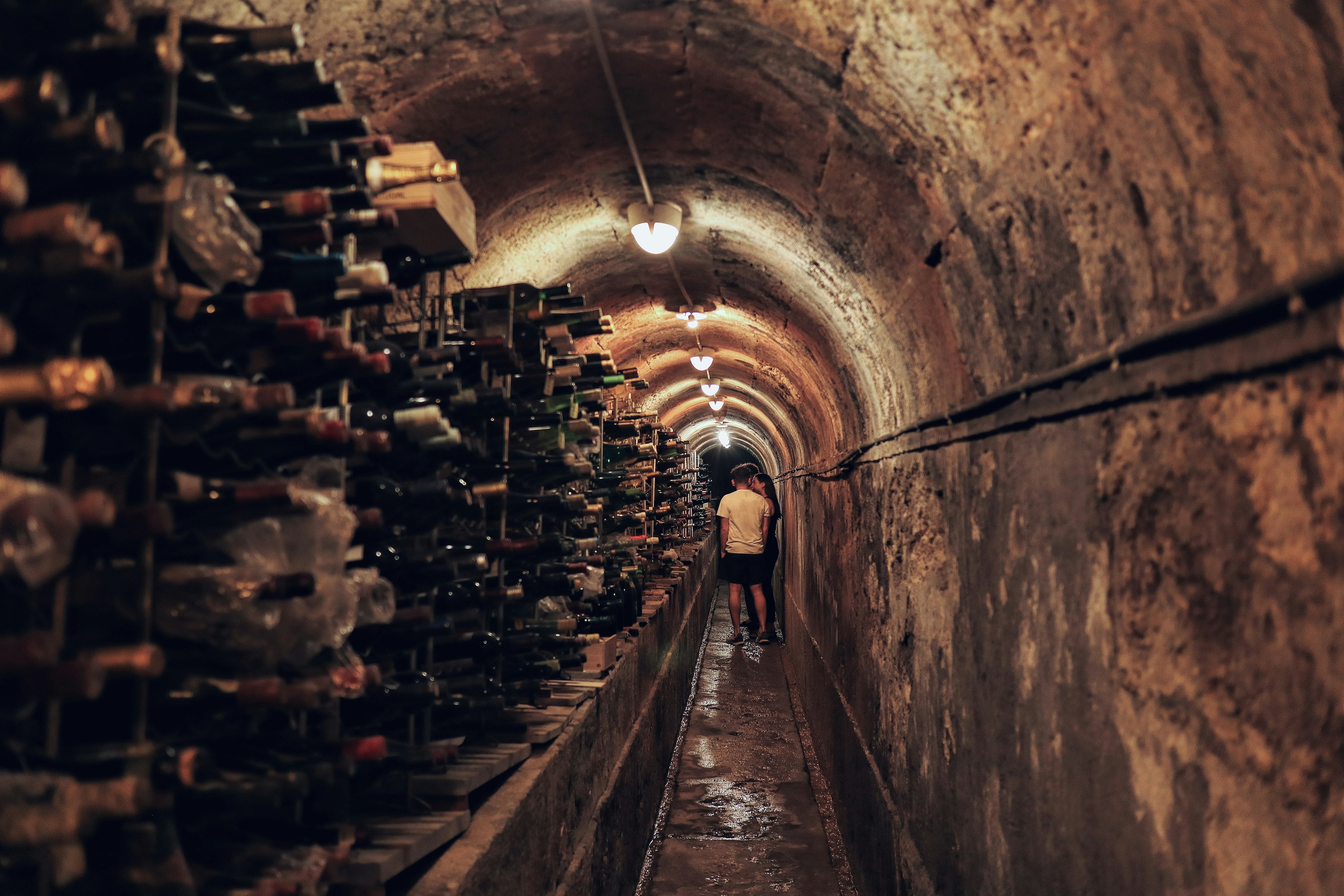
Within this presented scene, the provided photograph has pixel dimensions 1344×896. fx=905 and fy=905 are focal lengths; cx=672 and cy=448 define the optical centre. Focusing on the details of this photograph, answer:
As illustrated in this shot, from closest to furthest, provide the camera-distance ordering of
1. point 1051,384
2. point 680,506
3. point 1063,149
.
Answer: point 1063,149
point 1051,384
point 680,506

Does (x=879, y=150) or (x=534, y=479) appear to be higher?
(x=879, y=150)

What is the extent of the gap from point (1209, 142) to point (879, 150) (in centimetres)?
173

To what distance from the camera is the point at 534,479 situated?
3.73 metres

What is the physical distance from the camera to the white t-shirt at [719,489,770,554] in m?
12.4

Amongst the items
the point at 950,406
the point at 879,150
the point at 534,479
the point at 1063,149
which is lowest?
the point at 534,479

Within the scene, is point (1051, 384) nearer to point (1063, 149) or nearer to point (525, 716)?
point (1063, 149)

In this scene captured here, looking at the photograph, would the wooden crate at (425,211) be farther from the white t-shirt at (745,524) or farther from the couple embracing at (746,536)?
the white t-shirt at (745,524)

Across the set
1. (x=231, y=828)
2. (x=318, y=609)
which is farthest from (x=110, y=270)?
(x=231, y=828)

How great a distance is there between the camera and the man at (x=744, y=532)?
12352 mm

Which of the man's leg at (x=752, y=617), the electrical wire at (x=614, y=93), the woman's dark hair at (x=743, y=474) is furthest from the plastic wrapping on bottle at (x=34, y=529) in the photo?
the man's leg at (x=752, y=617)

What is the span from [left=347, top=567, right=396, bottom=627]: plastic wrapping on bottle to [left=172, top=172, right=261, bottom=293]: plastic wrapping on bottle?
27.4 inches

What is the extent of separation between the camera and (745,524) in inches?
487

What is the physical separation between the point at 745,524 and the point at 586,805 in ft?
27.7

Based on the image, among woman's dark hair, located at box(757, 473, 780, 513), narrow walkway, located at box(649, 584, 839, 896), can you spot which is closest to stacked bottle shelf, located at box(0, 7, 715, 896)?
narrow walkway, located at box(649, 584, 839, 896)
